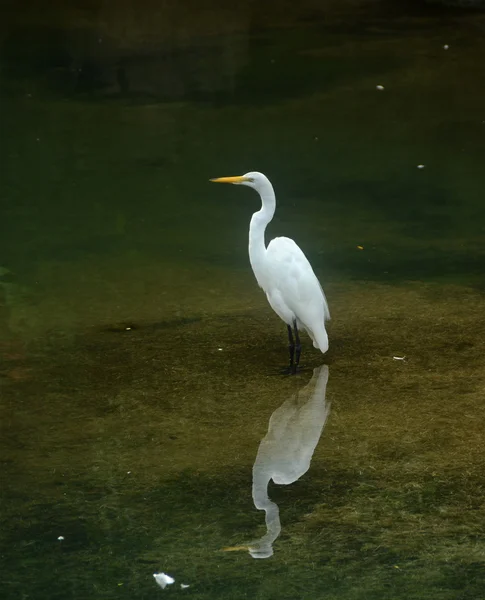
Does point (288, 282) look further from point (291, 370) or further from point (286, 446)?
point (286, 446)

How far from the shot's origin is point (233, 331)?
5277 mm

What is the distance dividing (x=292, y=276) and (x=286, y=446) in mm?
924

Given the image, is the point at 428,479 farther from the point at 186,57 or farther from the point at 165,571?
the point at 186,57

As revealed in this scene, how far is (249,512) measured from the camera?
378cm

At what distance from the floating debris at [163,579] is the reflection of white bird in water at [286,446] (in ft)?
0.84

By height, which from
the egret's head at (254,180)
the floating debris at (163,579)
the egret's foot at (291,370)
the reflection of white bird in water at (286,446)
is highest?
the egret's head at (254,180)

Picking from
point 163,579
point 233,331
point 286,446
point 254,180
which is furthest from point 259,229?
point 163,579

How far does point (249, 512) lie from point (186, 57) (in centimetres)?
678

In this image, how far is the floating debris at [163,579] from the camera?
3377 mm

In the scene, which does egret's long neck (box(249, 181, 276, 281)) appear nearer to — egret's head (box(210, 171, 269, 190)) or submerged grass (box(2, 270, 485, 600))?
egret's head (box(210, 171, 269, 190))

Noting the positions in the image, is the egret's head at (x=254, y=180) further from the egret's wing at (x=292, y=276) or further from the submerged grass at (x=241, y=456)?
the submerged grass at (x=241, y=456)

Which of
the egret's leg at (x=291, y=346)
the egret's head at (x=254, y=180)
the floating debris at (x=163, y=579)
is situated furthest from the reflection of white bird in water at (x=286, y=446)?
the egret's head at (x=254, y=180)

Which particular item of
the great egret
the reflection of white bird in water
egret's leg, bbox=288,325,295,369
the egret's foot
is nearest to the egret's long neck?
the great egret

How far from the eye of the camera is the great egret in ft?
16.0
